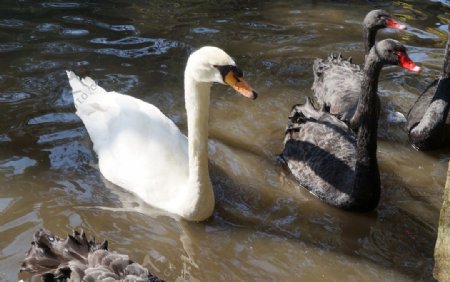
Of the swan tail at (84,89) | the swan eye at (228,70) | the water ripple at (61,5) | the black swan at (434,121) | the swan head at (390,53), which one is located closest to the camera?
the swan eye at (228,70)

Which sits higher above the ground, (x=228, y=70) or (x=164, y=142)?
(x=228, y=70)

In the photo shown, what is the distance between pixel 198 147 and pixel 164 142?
0.46 metres

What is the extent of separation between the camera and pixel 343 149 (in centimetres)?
465

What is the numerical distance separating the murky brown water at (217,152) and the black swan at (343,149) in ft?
0.42

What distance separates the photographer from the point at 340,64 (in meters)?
6.14

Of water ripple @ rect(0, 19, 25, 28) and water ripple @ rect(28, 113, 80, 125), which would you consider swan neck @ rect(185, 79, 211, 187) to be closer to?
water ripple @ rect(28, 113, 80, 125)

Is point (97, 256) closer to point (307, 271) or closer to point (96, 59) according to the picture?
point (307, 271)

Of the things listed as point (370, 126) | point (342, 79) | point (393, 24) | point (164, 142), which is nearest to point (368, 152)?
point (370, 126)

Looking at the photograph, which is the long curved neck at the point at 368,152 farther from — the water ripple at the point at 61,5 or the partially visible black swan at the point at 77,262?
the water ripple at the point at 61,5

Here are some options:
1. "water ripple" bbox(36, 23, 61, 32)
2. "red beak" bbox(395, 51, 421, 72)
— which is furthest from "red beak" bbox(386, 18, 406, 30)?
"water ripple" bbox(36, 23, 61, 32)

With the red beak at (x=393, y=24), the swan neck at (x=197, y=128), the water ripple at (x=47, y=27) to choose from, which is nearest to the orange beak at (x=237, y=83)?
the swan neck at (x=197, y=128)

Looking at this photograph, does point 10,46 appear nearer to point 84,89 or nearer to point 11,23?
point 11,23

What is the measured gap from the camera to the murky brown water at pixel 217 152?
3787 millimetres

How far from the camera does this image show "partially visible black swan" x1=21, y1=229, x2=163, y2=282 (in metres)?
2.89
